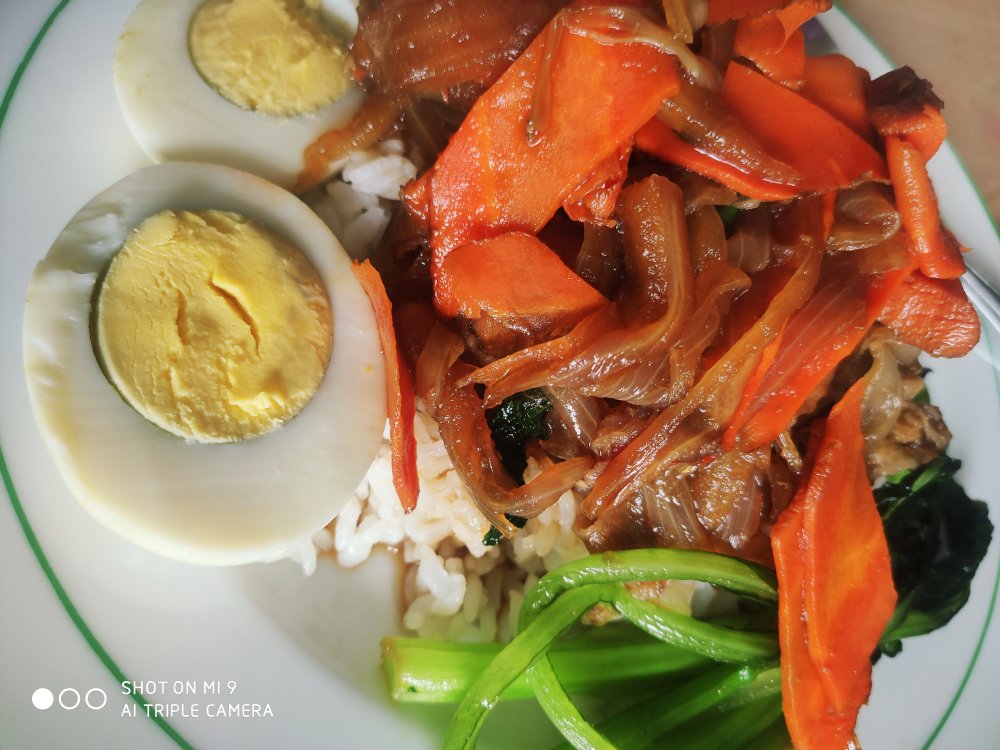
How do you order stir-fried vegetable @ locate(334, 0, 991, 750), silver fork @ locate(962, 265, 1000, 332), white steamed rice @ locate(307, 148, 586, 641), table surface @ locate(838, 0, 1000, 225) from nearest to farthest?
stir-fried vegetable @ locate(334, 0, 991, 750) < white steamed rice @ locate(307, 148, 586, 641) < silver fork @ locate(962, 265, 1000, 332) < table surface @ locate(838, 0, 1000, 225)

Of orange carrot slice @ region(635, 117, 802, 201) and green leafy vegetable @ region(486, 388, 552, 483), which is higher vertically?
orange carrot slice @ region(635, 117, 802, 201)

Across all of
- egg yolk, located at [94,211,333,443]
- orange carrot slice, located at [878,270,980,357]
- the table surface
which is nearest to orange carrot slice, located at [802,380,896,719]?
orange carrot slice, located at [878,270,980,357]

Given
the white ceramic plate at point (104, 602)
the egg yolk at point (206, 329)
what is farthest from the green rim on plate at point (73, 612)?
the egg yolk at point (206, 329)

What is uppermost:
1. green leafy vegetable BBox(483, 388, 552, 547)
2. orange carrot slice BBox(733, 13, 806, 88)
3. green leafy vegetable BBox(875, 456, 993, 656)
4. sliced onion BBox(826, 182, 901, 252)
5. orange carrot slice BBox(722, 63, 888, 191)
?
orange carrot slice BBox(733, 13, 806, 88)

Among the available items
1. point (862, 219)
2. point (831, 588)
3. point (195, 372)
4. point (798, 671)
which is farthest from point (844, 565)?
point (195, 372)

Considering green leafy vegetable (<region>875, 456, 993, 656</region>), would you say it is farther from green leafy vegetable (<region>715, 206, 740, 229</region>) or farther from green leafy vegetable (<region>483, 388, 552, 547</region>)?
green leafy vegetable (<region>483, 388, 552, 547</region>)

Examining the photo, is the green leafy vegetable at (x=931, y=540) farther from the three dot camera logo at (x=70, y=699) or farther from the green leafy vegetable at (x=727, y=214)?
the three dot camera logo at (x=70, y=699)

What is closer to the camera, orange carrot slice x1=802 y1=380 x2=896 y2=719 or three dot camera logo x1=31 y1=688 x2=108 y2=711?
three dot camera logo x1=31 y1=688 x2=108 y2=711
